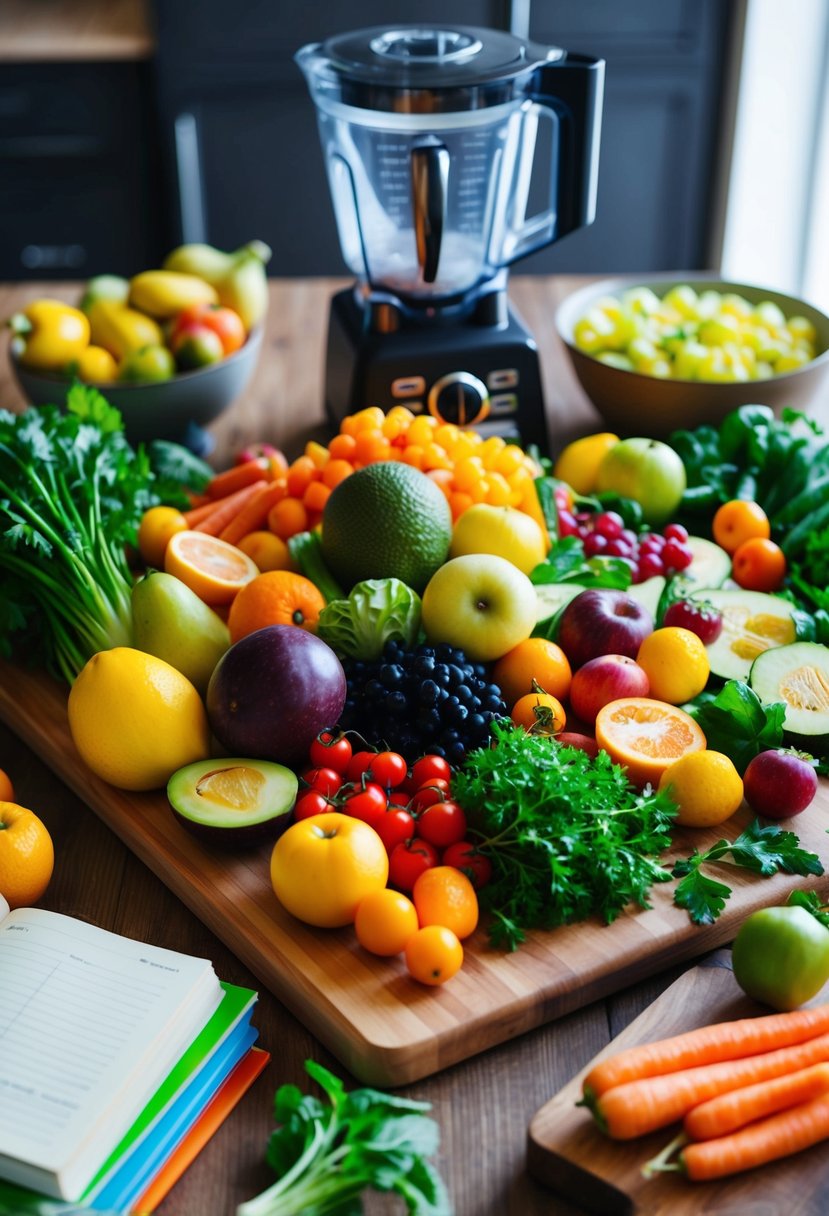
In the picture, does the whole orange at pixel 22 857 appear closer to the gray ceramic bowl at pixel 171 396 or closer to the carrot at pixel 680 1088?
the carrot at pixel 680 1088

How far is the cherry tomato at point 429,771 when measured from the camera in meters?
1.21

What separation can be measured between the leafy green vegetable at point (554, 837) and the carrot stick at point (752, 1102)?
0.21m

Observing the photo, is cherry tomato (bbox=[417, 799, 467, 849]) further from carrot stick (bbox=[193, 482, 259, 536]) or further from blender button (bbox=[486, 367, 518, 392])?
blender button (bbox=[486, 367, 518, 392])

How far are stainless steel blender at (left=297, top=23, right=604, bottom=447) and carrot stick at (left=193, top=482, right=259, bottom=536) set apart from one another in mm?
237

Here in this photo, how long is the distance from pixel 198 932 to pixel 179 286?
1158 mm

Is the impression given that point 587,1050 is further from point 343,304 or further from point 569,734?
point 343,304

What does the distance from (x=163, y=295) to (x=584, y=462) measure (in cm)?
74

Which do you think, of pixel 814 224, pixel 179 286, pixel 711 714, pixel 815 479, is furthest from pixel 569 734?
pixel 814 224

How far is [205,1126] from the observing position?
3.19 feet

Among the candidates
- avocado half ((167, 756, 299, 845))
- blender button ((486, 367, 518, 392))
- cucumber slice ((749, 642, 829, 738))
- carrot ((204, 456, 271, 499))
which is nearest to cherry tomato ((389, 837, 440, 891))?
avocado half ((167, 756, 299, 845))

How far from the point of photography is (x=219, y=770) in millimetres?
1225

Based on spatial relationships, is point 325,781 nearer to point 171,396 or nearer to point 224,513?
point 224,513

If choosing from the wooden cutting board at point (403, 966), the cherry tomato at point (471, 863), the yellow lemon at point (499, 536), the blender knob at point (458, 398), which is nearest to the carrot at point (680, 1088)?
the wooden cutting board at point (403, 966)

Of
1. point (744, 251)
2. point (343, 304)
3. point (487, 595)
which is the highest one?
point (343, 304)
